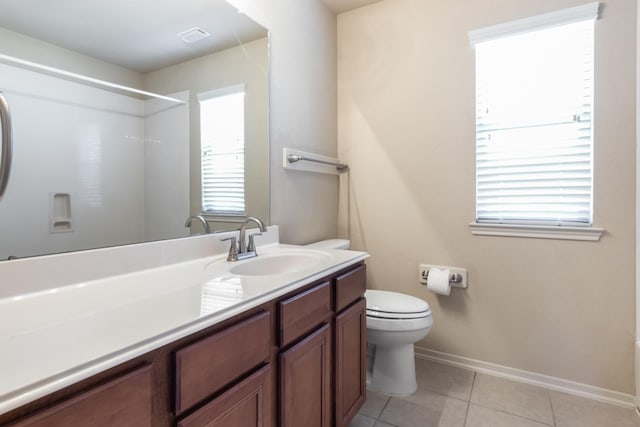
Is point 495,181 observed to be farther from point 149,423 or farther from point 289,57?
point 149,423

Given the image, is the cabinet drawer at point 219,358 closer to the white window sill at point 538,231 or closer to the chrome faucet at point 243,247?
the chrome faucet at point 243,247

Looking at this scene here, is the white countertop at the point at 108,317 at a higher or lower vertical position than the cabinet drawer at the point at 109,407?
higher

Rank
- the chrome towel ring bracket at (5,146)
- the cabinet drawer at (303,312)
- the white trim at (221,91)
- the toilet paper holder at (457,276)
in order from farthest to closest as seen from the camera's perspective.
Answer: the toilet paper holder at (457,276) → the white trim at (221,91) → the cabinet drawer at (303,312) → the chrome towel ring bracket at (5,146)

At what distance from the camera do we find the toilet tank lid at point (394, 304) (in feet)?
5.67

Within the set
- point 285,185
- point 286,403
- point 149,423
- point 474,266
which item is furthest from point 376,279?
point 149,423

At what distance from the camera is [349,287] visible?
1394 mm

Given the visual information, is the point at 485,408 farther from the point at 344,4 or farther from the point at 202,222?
the point at 344,4

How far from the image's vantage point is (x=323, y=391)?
3.96 ft

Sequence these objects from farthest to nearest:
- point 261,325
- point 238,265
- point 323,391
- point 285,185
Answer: point 285,185
point 238,265
point 323,391
point 261,325

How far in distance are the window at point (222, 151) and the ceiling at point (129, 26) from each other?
0.69ft

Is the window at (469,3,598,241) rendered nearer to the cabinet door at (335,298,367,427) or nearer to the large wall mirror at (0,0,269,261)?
the cabinet door at (335,298,367,427)

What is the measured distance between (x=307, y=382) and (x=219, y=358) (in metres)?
0.45

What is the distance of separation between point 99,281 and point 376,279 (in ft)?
5.69

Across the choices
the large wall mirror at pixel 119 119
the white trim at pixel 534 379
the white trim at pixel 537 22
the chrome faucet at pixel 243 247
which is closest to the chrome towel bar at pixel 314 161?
the large wall mirror at pixel 119 119
